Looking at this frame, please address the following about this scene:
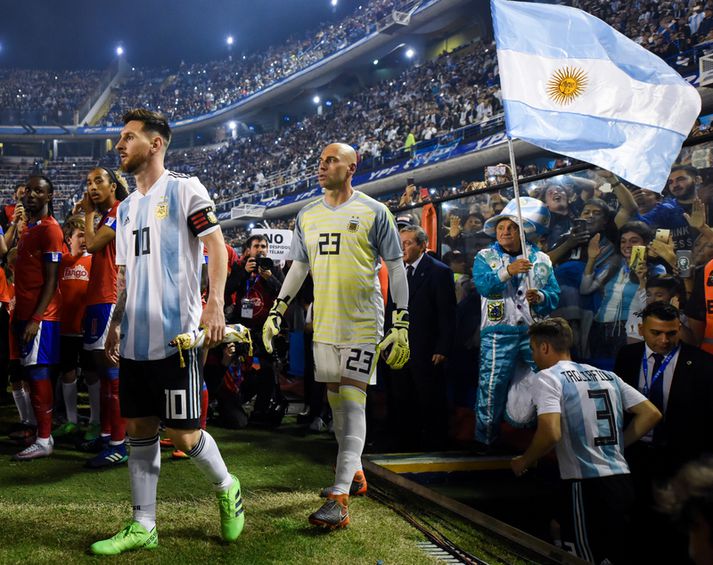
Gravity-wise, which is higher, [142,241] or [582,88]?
[582,88]

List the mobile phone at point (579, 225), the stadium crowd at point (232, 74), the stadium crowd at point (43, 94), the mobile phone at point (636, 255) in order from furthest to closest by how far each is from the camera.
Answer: the stadium crowd at point (43, 94) < the stadium crowd at point (232, 74) < the mobile phone at point (579, 225) < the mobile phone at point (636, 255)

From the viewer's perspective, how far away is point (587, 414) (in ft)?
10.3

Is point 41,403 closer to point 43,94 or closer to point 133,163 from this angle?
point 133,163

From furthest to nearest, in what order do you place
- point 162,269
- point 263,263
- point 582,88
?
1. point 263,263
2. point 582,88
3. point 162,269

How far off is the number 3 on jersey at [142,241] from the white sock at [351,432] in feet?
4.48

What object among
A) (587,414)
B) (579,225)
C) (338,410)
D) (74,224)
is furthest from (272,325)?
(74,224)

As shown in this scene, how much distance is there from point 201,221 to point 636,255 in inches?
108

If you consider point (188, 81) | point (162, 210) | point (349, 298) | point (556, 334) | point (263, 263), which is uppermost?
point (188, 81)

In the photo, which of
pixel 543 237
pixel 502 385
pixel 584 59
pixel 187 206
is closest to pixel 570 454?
pixel 502 385

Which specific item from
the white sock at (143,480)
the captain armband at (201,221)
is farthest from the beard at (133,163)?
the white sock at (143,480)

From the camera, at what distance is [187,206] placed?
278 cm

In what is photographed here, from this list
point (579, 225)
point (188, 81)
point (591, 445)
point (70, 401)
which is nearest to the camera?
point (591, 445)

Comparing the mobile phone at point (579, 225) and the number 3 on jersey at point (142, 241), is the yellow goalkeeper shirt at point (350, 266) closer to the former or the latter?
the number 3 on jersey at point (142, 241)

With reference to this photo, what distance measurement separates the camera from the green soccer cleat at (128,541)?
8.45ft
